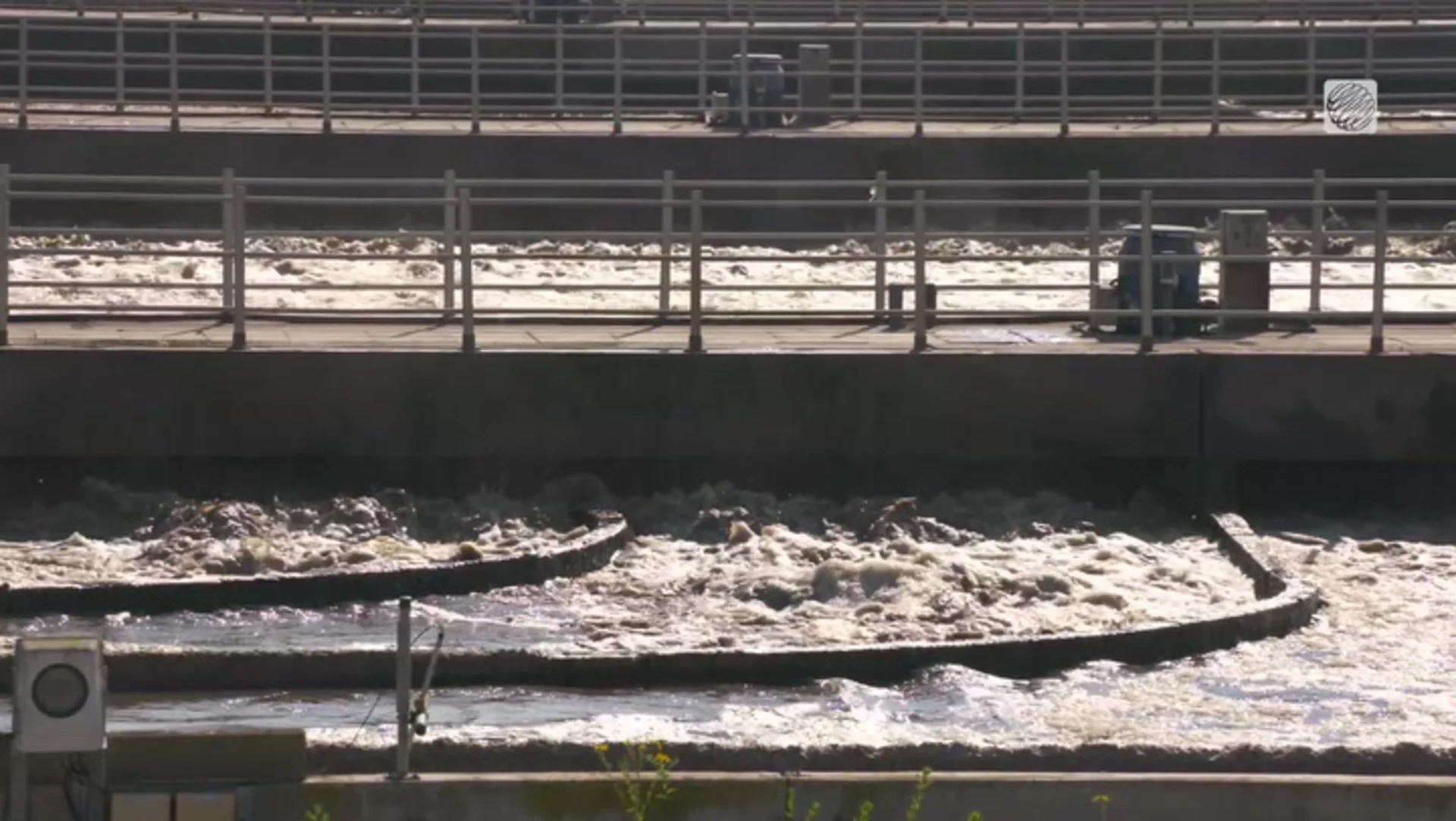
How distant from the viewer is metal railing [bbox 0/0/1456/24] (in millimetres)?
43062

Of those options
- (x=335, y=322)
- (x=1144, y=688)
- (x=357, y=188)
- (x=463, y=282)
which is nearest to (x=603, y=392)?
(x=463, y=282)

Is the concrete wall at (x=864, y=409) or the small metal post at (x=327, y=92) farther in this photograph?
the small metal post at (x=327, y=92)

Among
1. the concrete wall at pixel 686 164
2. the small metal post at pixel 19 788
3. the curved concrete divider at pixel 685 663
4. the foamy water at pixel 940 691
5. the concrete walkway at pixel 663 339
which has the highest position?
the concrete wall at pixel 686 164

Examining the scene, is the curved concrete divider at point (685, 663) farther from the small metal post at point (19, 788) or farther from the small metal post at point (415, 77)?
the small metal post at point (415, 77)

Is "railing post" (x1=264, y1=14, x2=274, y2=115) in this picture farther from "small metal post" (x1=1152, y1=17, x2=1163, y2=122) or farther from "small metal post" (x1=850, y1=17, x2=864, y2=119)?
"small metal post" (x1=1152, y1=17, x2=1163, y2=122)

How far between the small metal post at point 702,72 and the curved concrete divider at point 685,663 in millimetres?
17844

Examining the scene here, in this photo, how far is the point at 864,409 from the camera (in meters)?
18.8

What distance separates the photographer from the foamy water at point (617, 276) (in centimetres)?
2614

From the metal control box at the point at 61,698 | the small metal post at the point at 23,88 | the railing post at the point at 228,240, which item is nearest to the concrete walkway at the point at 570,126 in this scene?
the small metal post at the point at 23,88

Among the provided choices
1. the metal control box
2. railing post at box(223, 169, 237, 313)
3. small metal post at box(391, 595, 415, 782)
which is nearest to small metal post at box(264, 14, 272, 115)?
railing post at box(223, 169, 237, 313)

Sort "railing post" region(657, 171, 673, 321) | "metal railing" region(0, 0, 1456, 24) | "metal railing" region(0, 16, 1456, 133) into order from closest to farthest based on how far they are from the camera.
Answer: "railing post" region(657, 171, 673, 321) → "metal railing" region(0, 16, 1456, 133) → "metal railing" region(0, 0, 1456, 24)

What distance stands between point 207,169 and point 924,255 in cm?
1265

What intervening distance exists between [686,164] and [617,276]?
85.1 inches
